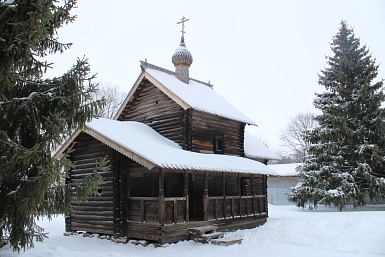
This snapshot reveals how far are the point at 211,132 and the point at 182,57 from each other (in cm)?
547

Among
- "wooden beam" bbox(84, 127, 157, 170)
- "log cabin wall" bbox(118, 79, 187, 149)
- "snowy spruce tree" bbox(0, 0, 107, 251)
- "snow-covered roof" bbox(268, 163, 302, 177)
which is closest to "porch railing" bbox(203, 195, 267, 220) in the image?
"log cabin wall" bbox(118, 79, 187, 149)

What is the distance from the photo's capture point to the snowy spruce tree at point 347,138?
22.6 meters

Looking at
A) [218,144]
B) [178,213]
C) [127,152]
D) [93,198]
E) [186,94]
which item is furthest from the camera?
[218,144]

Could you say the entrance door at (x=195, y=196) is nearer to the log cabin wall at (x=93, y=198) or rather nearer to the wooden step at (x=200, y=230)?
the wooden step at (x=200, y=230)

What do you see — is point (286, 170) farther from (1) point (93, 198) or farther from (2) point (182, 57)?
(1) point (93, 198)

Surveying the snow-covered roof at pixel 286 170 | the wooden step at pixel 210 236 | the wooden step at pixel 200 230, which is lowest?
the wooden step at pixel 210 236

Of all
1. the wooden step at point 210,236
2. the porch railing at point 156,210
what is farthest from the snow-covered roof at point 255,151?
the porch railing at point 156,210

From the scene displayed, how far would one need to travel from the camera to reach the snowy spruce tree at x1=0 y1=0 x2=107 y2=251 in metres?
6.52

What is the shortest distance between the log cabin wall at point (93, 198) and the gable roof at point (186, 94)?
4282 millimetres

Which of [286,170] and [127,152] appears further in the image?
[286,170]

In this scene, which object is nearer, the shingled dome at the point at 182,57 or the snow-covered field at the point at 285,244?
the snow-covered field at the point at 285,244

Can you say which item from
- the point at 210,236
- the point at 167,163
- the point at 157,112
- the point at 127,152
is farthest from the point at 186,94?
the point at 210,236

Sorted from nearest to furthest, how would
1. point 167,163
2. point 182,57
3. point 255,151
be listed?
point 167,163
point 182,57
point 255,151

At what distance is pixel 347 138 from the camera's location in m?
23.5
